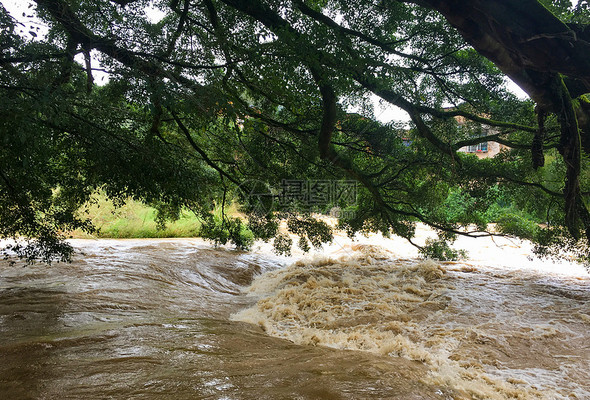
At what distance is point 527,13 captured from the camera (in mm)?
3854

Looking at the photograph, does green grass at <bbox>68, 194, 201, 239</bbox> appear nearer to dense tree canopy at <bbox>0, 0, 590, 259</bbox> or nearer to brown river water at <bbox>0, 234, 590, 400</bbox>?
brown river water at <bbox>0, 234, 590, 400</bbox>

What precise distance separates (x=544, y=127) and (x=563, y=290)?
329 cm

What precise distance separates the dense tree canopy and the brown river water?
1024 millimetres

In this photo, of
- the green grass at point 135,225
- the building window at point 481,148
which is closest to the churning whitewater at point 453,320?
the building window at point 481,148

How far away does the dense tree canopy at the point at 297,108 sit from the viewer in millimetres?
3570

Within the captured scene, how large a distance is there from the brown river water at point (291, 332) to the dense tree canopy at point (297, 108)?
1024mm

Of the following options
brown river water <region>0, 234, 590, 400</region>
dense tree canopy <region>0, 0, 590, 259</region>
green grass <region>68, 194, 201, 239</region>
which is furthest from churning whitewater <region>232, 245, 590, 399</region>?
green grass <region>68, 194, 201, 239</region>

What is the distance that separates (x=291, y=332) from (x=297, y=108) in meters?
3.04

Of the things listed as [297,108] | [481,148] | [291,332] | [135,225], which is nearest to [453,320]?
[291,332]

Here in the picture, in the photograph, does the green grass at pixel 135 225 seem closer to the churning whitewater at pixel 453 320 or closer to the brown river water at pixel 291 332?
the brown river water at pixel 291 332

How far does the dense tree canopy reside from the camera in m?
3.57

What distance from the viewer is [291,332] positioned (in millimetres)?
4832

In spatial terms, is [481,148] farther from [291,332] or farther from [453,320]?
[291,332]

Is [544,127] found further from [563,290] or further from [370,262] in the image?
[370,262]
